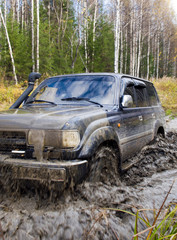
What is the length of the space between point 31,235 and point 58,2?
84.2 feet

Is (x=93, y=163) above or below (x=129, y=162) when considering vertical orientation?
above

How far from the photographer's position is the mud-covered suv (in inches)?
89.7

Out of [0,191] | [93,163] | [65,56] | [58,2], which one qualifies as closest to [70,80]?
[93,163]

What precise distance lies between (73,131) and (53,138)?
8.6 inches

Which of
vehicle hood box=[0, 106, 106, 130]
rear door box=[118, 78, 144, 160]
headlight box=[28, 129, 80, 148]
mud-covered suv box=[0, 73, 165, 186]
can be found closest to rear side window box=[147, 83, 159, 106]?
rear door box=[118, 78, 144, 160]

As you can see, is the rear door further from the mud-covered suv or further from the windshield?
the windshield

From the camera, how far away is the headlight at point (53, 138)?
2.29 m

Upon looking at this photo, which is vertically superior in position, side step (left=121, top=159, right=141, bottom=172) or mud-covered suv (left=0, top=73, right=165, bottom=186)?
mud-covered suv (left=0, top=73, right=165, bottom=186)

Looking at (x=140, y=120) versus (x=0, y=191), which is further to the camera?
(x=140, y=120)

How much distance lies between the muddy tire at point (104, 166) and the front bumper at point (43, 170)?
0.88ft

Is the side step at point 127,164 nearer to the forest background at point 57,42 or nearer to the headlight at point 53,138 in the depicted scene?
the headlight at point 53,138

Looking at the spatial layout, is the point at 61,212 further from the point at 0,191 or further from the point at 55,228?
the point at 0,191

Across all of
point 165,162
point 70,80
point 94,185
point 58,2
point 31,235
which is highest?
point 58,2

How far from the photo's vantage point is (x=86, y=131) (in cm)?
252
